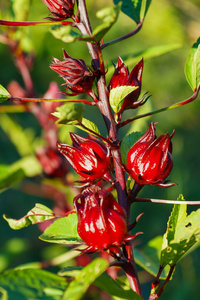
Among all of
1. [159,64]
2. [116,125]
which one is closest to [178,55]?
[159,64]

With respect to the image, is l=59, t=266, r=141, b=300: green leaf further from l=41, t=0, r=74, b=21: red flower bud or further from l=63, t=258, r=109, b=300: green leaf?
l=41, t=0, r=74, b=21: red flower bud

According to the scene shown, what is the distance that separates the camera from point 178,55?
3176 millimetres

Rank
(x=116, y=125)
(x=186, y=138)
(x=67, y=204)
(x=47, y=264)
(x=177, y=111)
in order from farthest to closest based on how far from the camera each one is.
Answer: (x=186, y=138), (x=177, y=111), (x=67, y=204), (x=47, y=264), (x=116, y=125)

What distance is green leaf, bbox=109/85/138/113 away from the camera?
498mm

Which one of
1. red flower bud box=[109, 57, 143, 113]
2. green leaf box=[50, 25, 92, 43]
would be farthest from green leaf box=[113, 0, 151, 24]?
green leaf box=[50, 25, 92, 43]

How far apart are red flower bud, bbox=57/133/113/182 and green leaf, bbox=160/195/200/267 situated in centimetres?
11

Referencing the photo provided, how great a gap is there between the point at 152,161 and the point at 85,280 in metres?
0.19

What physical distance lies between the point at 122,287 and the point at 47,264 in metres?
0.61

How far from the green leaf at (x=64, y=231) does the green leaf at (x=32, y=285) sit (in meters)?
0.12

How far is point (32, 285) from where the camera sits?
439 millimetres

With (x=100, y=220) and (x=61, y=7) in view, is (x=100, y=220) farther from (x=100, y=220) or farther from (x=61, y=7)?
(x=61, y=7)

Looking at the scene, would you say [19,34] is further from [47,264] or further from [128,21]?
[128,21]

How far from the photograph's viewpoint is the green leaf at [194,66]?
55 centimetres

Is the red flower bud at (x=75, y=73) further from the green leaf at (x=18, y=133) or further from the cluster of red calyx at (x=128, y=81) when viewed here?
the green leaf at (x=18, y=133)
